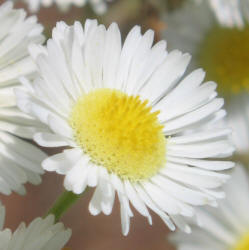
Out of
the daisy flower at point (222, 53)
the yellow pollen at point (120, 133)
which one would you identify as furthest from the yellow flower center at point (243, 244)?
the yellow pollen at point (120, 133)

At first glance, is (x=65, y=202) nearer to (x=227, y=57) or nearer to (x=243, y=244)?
(x=243, y=244)

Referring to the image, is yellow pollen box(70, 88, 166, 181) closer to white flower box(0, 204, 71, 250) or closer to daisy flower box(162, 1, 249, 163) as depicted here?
white flower box(0, 204, 71, 250)

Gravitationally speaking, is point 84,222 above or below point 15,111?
below

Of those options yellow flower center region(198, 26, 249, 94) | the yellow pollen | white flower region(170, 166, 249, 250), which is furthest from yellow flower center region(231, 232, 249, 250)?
the yellow pollen

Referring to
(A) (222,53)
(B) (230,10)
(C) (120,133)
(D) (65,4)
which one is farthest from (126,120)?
(A) (222,53)

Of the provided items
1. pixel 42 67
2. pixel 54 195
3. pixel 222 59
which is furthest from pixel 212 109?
pixel 54 195

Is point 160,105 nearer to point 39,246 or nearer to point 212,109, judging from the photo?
point 212,109
